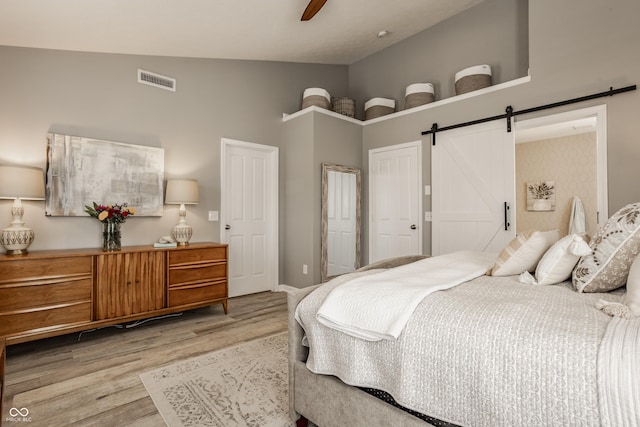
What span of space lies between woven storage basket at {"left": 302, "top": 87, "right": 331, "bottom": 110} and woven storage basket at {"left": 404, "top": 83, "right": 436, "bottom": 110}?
3.79ft

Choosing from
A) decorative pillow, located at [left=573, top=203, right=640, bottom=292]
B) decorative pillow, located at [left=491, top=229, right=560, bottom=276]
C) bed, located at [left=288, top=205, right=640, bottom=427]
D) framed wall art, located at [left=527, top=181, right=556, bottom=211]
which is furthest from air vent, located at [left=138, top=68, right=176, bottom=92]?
framed wall art, located at [left=527, top=181, right=556, bottom=211]

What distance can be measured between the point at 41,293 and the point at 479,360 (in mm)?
3061

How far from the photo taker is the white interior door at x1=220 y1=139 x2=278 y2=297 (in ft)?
13.9

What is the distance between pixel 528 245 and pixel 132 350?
2.92 metres

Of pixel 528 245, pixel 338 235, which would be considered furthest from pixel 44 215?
pixel 528 245

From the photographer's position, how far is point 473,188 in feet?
12.5

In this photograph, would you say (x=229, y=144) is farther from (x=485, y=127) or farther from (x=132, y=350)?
(x=485, y=127)

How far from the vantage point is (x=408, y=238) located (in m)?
4.42

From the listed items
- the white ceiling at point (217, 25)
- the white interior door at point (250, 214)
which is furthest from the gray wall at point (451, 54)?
the white interior door at point (250, 214)

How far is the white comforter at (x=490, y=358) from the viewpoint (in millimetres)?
858

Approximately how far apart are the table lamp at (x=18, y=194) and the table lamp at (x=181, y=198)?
42.4 inches

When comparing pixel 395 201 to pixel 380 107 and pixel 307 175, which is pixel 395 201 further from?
pixel 380 107

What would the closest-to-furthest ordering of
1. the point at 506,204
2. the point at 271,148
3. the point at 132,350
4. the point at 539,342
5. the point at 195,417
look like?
the point at 539,342, the point at 195,417, the point at 132,350, the point at 506,204, the point at 271,148

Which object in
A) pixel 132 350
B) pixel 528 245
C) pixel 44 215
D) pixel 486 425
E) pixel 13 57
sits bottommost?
pixel 132 350
